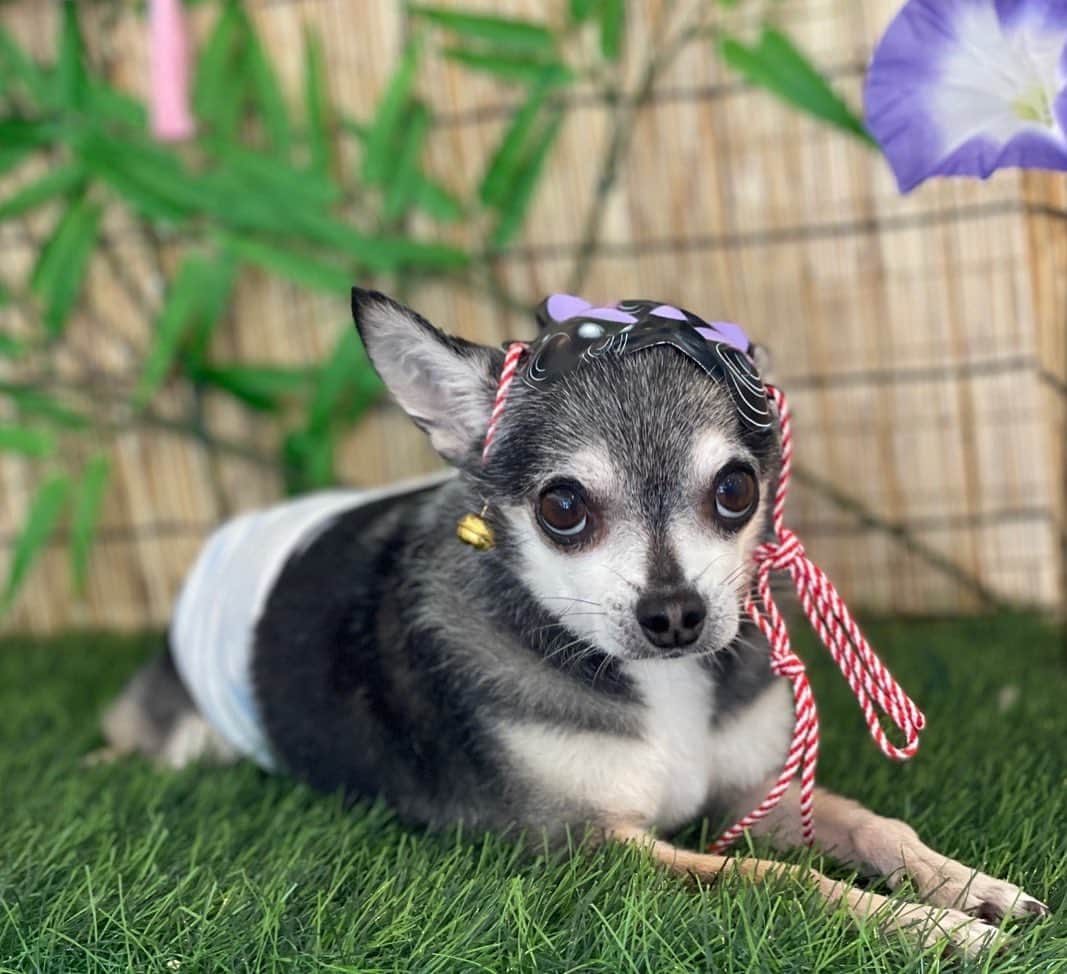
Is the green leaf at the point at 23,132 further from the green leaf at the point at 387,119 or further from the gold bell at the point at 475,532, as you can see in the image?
the gold bell at the point at 475,532

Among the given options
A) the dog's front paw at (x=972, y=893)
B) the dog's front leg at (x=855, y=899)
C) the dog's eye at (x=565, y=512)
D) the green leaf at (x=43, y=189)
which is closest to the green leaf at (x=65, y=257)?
the green leaf at (x=43, y=189)

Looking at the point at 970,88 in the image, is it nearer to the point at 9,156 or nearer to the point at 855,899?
the point at 855,899

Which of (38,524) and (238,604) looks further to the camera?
(38,524)

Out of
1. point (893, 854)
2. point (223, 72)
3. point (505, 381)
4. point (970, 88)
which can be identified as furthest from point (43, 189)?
point (893, 854)

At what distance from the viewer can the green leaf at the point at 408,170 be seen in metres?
3.50

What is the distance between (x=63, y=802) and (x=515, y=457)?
1165mm

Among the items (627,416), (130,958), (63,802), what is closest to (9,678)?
(63,802)

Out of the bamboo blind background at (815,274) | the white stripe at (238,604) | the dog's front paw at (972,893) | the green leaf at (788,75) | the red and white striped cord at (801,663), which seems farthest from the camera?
the bamboo blind background at (815,274)

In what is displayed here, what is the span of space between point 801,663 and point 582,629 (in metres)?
0.37

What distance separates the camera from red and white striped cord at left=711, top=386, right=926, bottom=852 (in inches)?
80.7

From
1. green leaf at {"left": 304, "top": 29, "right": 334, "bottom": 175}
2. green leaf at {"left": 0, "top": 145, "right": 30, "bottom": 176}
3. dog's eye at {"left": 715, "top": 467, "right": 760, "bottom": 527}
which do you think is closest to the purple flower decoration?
dog's eye at {"left": 715, "top": 467, "right": 760, "bottom": 527}

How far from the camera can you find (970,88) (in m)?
2.12

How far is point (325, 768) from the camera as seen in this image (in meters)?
2.51

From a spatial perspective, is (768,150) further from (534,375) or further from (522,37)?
(534,375)
